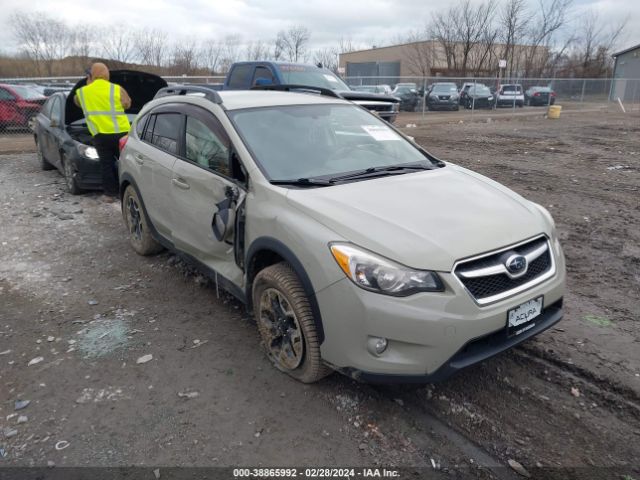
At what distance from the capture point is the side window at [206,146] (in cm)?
366

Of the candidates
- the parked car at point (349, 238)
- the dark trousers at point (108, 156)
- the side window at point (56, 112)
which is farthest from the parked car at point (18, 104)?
the parked car at point (349, 238)

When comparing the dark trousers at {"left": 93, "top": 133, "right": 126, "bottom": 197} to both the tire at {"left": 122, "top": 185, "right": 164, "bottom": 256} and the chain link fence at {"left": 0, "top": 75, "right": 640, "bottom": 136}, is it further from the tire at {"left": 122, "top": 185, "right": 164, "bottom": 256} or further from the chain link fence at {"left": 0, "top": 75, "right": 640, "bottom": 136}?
the chain link fence at {"left": 0, "top": 75, "right": 640, "bottom": 136}

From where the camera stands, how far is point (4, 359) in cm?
356

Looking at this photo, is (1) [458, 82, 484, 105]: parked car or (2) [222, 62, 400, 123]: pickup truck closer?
(2) [222, 62, 400, 123]: pickup truck

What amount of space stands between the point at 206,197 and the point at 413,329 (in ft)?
6.62

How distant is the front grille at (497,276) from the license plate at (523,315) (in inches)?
4.2

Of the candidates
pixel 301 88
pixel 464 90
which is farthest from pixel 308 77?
pixel 464 90

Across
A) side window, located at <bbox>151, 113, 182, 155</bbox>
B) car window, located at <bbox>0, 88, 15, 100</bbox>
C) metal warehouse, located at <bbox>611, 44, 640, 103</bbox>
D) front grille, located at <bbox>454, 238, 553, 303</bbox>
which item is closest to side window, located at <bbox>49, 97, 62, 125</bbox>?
side window, located at <bbox>151, 113, 182, 155</bbox>

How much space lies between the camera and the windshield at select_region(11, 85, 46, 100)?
14.9m

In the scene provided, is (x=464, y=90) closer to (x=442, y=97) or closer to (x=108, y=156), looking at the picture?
(x=442, y=97)

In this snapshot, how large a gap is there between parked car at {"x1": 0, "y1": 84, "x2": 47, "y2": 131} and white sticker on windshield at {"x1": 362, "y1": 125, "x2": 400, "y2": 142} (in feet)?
46.8

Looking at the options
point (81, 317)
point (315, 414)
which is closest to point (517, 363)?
point (315, 414)

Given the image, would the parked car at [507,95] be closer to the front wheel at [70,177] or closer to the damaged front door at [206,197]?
the front wheel at [70,177]

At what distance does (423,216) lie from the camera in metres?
2.88
